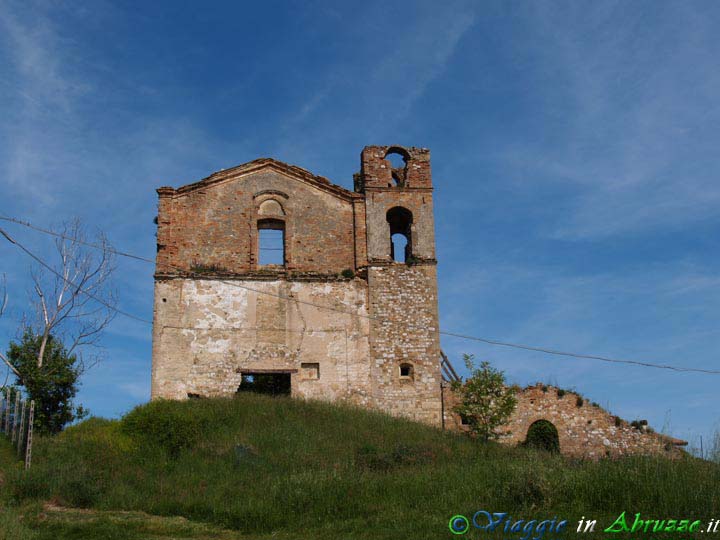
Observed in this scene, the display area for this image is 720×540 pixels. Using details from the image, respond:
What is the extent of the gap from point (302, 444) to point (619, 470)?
24.2 ft

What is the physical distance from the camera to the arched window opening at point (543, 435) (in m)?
21.2

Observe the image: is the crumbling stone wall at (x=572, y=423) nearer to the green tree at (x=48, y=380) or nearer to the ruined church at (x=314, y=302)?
the ruined church at (x=314, y=302)

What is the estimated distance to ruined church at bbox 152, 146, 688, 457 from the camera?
70.7 ft

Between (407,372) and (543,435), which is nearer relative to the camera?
(543,435)

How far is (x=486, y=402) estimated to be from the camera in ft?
66.4

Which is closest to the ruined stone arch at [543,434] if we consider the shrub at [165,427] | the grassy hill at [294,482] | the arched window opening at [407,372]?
the grassy hill at [294,482]

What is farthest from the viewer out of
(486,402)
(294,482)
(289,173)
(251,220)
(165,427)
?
(289,173)

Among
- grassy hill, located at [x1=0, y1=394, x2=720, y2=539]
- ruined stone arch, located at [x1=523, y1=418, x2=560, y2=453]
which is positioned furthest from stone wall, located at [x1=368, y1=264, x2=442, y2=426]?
grassy hill, located at [x1=0, y1=394, x2=720, y2=539]

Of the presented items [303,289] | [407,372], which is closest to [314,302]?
[303,289]

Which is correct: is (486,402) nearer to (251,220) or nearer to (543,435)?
(543,435)

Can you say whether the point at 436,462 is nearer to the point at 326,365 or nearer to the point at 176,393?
the point at 326,365

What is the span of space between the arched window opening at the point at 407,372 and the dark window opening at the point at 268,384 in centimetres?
349

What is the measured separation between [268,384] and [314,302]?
292cm

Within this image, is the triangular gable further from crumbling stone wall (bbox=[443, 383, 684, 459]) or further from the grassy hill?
the grassy hill
